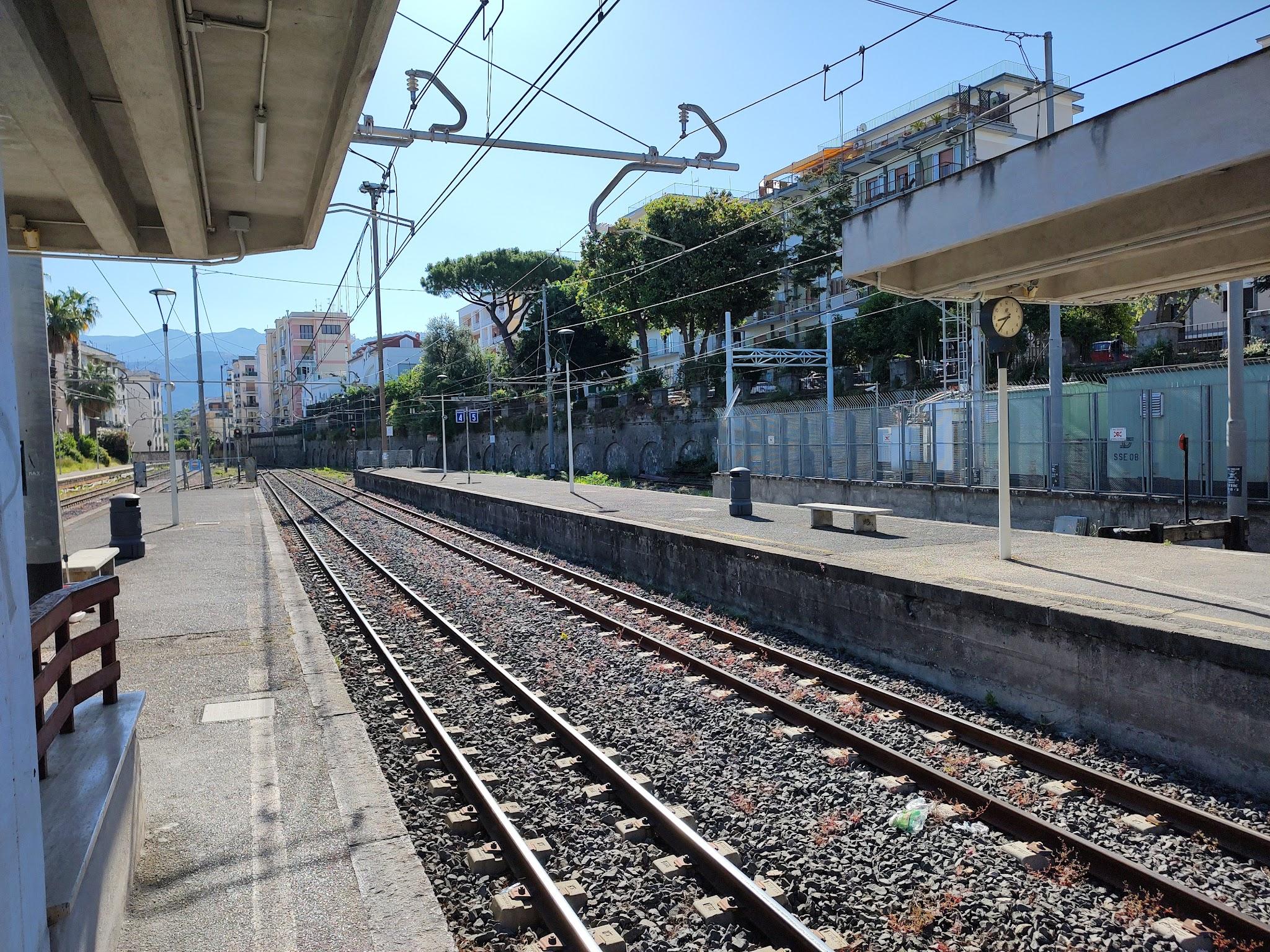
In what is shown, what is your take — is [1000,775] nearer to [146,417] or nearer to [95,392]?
[95,392]

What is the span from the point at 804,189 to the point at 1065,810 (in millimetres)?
46229

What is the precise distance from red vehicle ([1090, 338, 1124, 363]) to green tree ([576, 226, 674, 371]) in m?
18.5

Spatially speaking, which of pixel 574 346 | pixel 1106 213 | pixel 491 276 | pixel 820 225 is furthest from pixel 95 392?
pixel 1106 213

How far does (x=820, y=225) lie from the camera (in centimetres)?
4147

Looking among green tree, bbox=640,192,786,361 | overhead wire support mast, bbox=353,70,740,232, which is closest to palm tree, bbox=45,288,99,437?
green tree, bbox=640,192,786,361

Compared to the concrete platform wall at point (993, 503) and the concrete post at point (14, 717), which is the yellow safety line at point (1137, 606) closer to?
the concrete post at point (14, 717)

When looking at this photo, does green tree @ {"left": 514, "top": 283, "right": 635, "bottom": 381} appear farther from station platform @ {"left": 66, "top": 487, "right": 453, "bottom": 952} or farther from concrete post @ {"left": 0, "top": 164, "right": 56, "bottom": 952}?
concrete post @ {"left": 0, "top": 164, "right": 56, "bottom": 952}

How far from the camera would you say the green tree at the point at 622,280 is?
4253 centimetres

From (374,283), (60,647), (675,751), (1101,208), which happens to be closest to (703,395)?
(374,283)

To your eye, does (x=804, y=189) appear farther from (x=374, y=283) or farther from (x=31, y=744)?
(x=31, y=744)

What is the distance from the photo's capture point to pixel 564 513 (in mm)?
19203

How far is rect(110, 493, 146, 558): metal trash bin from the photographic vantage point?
15877 millimetres

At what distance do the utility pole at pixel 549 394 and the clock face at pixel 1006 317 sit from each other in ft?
71.9

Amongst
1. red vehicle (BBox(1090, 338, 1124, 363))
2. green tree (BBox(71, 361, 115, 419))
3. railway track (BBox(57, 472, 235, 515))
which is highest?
green tree (BBox(71, 361, 115, 419))
